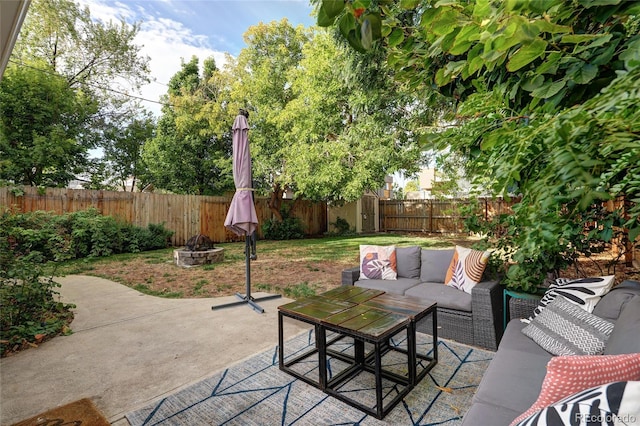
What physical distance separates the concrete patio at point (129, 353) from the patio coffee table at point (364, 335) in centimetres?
73

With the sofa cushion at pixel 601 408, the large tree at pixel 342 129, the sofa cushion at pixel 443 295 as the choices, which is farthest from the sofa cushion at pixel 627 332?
the large tree at pixel 342 129

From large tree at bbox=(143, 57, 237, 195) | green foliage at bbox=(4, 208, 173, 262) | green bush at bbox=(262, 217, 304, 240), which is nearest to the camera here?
green foliage at bbox=(4, 208, 173, 262)

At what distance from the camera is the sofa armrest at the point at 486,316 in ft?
8.82

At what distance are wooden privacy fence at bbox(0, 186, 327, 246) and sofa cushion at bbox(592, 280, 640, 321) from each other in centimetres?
890

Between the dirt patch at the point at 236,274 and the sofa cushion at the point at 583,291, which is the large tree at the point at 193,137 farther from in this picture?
the sofa cushion at the point at 583,291

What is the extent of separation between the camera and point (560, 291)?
87.5 inches

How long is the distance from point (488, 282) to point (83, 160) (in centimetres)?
1288

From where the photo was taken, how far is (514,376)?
5.42 feet

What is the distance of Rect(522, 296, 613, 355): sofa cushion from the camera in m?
1.74

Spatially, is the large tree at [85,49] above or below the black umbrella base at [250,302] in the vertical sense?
above

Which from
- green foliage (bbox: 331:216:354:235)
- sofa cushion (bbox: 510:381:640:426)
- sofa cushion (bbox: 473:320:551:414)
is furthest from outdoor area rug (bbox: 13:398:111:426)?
green foliage (bbox: 331:216:354:235)

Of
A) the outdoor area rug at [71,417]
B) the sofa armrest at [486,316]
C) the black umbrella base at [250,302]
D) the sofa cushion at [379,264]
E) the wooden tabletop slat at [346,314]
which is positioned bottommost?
the outdoor area rug at [71,417]

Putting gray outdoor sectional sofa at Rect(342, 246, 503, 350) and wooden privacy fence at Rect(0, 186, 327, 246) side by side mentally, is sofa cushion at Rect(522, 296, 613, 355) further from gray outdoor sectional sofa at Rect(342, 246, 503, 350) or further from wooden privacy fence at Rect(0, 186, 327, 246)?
wooden privacy fence at Rect(0, 186, 327, 246)

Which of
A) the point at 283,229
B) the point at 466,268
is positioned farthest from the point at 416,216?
the point at 466,268
